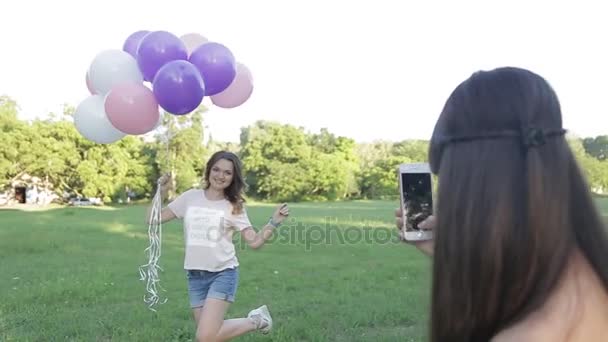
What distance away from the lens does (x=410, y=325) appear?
Result: 4984 mm

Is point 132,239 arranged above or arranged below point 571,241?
below

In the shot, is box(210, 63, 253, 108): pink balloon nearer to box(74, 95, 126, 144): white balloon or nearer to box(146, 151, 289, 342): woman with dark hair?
box(146, 151, 289, 342): woman with dark hair

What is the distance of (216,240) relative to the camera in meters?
4.12

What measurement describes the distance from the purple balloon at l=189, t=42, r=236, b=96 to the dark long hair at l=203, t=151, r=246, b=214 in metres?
0.57

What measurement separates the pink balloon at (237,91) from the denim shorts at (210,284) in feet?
5.06

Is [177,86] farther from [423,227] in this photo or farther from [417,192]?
[423,227]

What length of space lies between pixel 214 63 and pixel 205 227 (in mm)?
1234

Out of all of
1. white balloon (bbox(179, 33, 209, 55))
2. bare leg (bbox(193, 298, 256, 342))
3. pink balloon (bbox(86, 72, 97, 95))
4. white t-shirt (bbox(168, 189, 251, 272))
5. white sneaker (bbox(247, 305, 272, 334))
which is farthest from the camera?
→ white balloon (bbox(179, 33, 209, 55))

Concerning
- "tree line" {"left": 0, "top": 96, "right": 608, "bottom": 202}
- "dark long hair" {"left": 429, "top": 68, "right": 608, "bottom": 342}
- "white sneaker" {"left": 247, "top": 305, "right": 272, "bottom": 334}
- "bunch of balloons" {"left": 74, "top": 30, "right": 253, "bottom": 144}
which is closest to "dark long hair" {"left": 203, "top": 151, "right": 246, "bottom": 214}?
"bunch of balloons" {"left": 74, "top": 30, "right": 253, "bottom": 144}

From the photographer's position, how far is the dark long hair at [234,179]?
4.27 m

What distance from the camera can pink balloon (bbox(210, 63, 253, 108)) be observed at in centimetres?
488

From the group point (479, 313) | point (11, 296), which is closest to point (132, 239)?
point (11, 296)

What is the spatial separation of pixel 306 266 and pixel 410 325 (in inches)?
147

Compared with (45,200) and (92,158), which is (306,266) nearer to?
(92,158)
